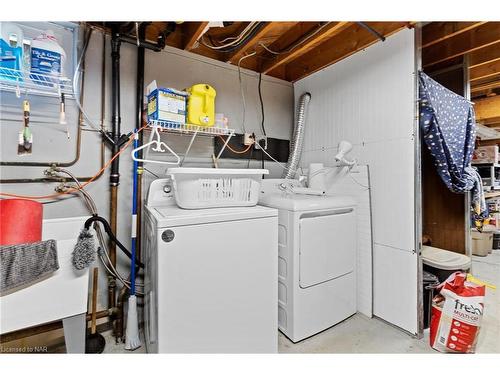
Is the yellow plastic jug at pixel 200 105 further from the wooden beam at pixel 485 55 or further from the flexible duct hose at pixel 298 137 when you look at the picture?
the wooden beam at pixel 485 55

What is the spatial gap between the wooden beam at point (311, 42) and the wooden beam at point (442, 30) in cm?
69

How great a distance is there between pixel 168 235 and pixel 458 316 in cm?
185

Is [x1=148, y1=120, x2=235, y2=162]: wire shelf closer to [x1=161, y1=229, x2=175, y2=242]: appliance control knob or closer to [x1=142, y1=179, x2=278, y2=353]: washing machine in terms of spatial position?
[x1=142, y1=179, x2=278, y2=353]: washing machine

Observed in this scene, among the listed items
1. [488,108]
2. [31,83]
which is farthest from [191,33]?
[488,108]

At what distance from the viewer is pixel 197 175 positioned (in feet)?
4.66

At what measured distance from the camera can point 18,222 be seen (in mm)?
1193

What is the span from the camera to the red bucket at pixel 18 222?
3.80 feet

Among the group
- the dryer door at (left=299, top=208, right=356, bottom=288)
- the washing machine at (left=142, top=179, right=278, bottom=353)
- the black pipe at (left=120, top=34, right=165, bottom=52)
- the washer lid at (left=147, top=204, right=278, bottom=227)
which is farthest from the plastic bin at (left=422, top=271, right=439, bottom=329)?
the black pipe at (left=120, top=34, right=165, bottom=52)

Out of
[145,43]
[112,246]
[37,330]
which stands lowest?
[37,330]

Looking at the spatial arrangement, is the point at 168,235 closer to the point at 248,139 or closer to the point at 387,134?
the point at 248,139

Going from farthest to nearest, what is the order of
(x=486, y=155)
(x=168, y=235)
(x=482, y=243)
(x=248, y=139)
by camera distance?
(x=486, y=155) → (x=482, y=243) → (x=248, y=139) → (x=168, y=235)

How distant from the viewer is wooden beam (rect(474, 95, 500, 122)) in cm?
363

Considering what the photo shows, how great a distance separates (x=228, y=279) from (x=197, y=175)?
0.61m

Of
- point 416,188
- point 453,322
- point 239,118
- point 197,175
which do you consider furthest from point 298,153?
point 453,322
